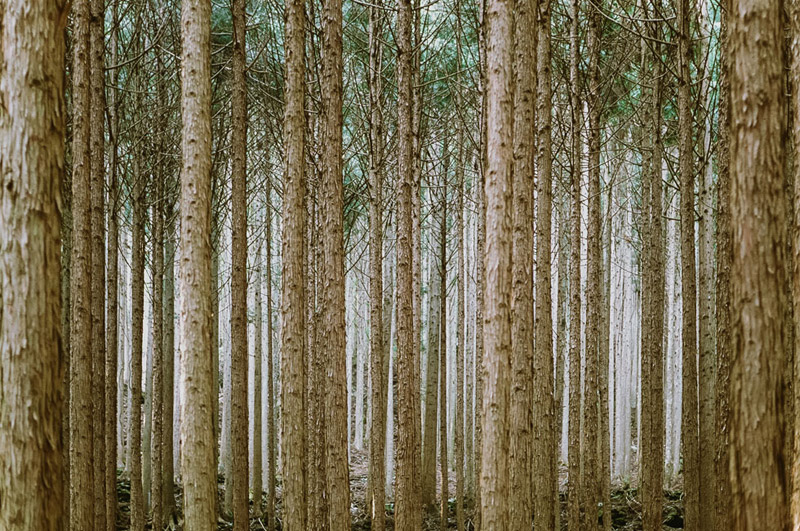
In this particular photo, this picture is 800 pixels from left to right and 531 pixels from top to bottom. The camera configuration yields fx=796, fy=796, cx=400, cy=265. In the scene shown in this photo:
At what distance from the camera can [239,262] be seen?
26.1 ft

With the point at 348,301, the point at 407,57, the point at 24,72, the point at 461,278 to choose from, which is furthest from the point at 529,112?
the point at 348,301

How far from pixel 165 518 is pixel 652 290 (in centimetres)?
812

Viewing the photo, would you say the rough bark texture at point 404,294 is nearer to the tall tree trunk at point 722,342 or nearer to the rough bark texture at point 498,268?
the rough bark texture at point 498,268

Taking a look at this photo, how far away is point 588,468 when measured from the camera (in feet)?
30.0

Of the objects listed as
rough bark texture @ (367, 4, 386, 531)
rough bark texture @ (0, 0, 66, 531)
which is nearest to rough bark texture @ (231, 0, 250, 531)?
rough bark texture @ (367, 4, 386, 531)

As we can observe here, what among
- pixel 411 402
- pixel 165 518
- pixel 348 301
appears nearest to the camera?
pixel 411 402

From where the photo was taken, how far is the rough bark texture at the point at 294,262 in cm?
655

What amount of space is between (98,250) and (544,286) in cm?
446

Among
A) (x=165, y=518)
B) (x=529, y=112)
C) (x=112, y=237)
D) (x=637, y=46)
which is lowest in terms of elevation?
(x=165, y=518)

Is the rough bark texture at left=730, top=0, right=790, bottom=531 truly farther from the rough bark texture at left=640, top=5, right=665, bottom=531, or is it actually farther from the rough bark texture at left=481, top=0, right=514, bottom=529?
the rough bark texture at left=640, top=5, right=665, bottom=531

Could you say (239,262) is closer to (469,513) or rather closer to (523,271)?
(523,271)

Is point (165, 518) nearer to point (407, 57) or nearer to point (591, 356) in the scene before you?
point (591, 356)

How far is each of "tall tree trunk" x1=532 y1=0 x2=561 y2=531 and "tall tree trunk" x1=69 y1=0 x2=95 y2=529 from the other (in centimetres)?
399

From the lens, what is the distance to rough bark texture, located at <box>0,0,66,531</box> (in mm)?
3512
